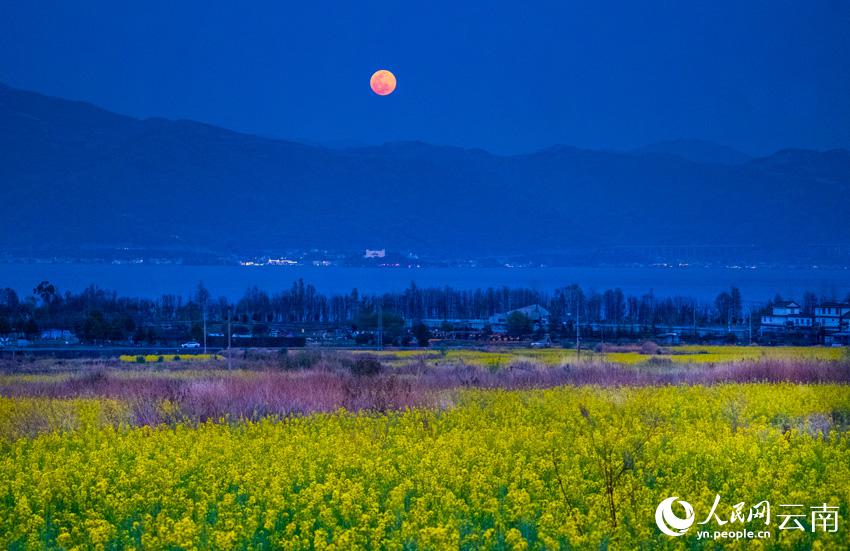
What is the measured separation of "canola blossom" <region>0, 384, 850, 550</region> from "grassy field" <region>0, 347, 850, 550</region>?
0.03m

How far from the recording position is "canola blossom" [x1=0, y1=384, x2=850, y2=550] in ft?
25.5

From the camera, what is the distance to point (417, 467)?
33.1 ft

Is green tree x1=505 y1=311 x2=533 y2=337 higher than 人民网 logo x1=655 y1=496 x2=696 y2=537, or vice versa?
green tree x1=505 y1=311 x2=533 y2=337

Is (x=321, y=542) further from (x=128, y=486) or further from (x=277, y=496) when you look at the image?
(x=128, y=486)

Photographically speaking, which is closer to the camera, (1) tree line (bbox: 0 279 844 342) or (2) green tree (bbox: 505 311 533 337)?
(2) green tree (bbox: 505 311 533 337)

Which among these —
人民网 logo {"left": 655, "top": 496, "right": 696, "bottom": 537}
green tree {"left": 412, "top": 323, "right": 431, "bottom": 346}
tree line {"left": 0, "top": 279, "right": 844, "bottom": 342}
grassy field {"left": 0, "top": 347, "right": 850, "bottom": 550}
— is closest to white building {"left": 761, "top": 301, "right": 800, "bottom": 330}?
tree line {"left": 0, "top": 279, "right": 844, "bottom": 342}

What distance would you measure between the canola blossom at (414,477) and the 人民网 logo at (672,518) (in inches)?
4.4

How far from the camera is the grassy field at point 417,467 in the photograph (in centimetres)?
787

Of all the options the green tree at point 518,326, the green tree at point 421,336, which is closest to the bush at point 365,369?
the green tree at point 421,336

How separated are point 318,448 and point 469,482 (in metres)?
2.57

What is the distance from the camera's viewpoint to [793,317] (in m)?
61.8

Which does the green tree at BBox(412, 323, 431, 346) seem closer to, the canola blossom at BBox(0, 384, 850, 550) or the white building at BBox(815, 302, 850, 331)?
the white building at BBox(815, 302, 850, 331)

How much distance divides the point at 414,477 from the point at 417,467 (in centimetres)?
22

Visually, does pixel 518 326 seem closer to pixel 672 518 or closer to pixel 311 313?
pixel 311 313
